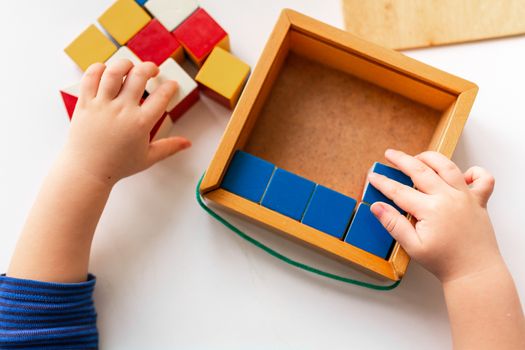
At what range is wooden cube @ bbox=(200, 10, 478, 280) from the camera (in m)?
0.58

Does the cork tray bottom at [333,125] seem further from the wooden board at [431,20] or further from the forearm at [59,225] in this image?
the forearm at [59,225]

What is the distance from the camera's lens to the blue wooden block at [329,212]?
572 mm

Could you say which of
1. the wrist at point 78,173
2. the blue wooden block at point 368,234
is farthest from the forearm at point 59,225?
the blue wooden block at point 368,234

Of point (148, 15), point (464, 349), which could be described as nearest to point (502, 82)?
point (464, 349)

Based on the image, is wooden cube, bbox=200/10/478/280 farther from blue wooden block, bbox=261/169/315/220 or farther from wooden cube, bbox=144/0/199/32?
wooden cube, bbox=144/0/199/32

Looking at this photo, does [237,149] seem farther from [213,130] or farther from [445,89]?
[445,89]

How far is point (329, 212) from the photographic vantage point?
57 cm

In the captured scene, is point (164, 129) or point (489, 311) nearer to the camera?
point (489, 311)

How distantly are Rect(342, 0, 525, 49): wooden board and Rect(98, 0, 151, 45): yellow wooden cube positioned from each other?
1.01ft

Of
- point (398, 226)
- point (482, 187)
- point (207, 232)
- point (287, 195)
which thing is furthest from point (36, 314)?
point (482, 187)

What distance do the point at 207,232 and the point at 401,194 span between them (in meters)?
0.28

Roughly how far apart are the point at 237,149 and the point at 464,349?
37 centimetres

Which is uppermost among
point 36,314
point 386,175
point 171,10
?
point 171,10

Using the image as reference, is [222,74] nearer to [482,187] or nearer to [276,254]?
[276,254]
